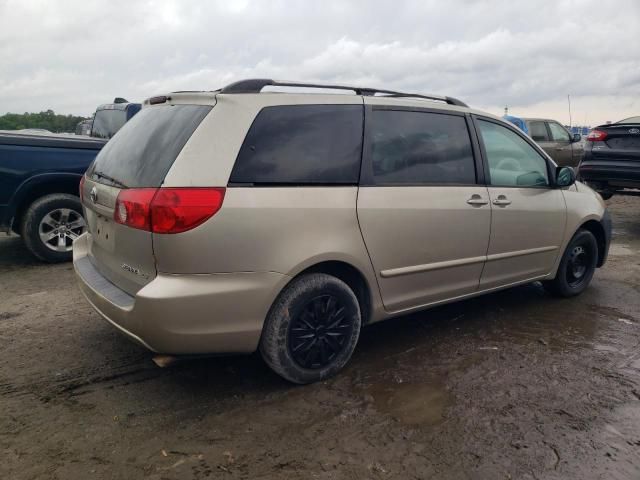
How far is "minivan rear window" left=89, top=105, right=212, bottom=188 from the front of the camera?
9.29 ft

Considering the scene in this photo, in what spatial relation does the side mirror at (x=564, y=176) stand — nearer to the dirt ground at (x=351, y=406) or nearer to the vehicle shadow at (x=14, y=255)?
the dirt ground at (x=351, y=406)

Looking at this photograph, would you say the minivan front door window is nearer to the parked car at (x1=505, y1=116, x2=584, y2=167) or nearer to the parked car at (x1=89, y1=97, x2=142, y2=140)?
the parked car at (x1=89, y1=97, x2=142, y2=140)

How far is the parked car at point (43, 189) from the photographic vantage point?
5492mm

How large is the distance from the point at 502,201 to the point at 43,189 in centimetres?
462

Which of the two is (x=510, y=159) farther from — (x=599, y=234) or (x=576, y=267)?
(x=599, y=234)

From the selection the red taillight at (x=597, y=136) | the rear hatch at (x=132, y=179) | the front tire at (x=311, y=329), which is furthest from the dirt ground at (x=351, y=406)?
the red taillight at (x=597, y=136)

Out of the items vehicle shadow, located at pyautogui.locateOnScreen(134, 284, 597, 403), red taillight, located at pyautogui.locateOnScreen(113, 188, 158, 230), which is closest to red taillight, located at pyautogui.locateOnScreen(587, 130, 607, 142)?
vehicle shadow, located at pyautogui.locateOnScreen(134, 284, 597, 403)

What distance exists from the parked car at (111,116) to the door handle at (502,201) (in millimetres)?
5804

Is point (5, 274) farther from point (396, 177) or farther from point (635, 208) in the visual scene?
point (635, 208)


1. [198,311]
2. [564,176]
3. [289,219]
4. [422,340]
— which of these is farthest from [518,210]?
[198,311]

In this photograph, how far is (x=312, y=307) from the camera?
10.2ft

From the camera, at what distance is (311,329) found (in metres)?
3.12

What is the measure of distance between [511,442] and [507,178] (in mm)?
2141

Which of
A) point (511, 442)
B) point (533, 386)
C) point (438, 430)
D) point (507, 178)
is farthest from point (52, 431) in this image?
point (507, 178)
